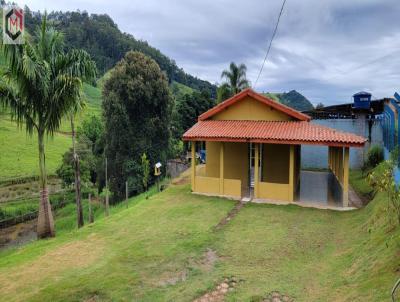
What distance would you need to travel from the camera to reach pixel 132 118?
2427cm

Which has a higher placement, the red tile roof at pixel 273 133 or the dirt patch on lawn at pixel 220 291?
the red tile roof at pixel 273 133

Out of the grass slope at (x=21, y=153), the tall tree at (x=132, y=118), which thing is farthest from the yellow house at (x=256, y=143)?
the grass slope at (x=21, y=153)

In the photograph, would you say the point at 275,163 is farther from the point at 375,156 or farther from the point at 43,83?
the point at 43,83

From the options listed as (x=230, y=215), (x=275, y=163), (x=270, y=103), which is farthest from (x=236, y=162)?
(x=230, y=215)

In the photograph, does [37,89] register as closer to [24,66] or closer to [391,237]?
[24,66]

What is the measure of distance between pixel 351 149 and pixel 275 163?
7.86 meters

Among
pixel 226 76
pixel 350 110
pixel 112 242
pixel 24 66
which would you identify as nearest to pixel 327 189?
pixel 350 110

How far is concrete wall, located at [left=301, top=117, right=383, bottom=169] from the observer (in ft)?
64.0

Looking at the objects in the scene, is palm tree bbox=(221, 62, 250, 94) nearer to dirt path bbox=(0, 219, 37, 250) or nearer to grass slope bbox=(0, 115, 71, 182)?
grass slope bbox=(0, 115, 71, 182)

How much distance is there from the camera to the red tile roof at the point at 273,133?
12383mm

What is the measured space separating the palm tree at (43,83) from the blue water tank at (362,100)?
52.8 feet

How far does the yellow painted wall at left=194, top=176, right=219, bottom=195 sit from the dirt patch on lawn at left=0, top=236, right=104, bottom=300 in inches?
251

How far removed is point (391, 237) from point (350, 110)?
17.1 metres

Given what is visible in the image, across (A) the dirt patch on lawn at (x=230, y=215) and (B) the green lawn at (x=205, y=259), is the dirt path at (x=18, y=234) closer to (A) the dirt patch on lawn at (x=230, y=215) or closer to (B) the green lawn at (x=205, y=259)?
(B) the green lawn at (x=205, y=259)
